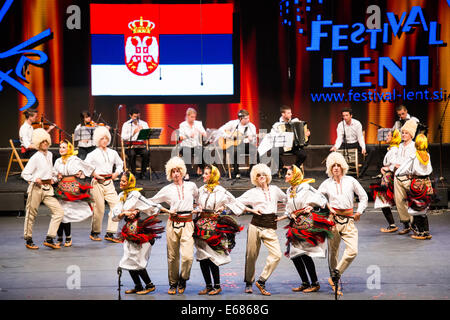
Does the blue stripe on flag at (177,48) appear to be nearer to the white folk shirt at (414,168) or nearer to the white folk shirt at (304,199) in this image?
the white folk shirt at (414,168)

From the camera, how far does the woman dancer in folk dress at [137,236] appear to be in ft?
21.2

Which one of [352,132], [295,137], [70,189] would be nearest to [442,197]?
[352,132]

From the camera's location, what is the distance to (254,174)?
658 cm

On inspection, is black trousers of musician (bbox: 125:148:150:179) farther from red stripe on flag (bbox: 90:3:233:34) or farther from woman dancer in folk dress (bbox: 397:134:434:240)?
woman dancer in folk dress (bbox: 397:134:434:240)

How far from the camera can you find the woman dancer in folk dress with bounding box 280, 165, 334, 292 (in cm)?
644

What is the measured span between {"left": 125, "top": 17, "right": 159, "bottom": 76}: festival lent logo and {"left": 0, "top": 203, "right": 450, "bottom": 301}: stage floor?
190 inches

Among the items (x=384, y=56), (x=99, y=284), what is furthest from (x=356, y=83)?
(x=99, y=284)

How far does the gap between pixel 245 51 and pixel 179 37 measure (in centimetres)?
147

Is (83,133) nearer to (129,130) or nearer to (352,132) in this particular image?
(129,130)

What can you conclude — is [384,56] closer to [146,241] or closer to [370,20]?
[370,20]

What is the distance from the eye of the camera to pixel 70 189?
8625 millimetres

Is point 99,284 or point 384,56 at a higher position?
point 384,56

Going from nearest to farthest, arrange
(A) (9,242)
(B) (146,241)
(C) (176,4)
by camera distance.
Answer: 1. (B) (146,241)
2. (A) (9,242)
3. (C) (176,4)

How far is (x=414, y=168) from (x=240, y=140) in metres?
3.98
